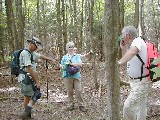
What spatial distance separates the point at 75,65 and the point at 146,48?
9.80ft

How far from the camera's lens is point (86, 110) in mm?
8180

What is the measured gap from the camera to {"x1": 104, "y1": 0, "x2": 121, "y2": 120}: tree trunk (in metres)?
4.41

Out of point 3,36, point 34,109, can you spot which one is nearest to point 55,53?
→ point 3,36

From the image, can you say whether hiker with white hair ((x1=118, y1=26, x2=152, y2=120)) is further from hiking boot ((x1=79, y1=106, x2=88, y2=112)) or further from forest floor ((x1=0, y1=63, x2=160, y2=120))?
hiking boot ((x1=79, y1=106, x2=88, y2=112))

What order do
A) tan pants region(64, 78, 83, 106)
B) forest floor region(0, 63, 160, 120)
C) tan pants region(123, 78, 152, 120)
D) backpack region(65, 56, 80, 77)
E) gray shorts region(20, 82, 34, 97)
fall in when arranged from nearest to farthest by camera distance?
tan pants region(123, 78, 152, 120) < gray shorts region(20, 82, 34, 97) < forest floor region(0, 63, 160, 120) < backpack region(65, 56, 80, 77) < tan pants region(64, 78, 83, 106)

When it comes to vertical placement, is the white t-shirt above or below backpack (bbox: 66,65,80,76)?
above

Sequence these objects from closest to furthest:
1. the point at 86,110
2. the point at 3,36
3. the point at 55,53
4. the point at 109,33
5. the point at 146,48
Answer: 1. the point at 109,33
2. the point at 146,48
3. the point at 86,110
4. the point at 3,36
5. the point at 55,53

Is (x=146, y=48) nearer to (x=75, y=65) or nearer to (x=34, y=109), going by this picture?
(x=75, y=65)

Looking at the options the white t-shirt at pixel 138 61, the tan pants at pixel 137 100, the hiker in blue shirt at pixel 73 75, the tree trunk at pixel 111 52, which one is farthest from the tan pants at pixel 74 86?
the tree trunk at pixel 111 52

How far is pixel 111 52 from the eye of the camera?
14.7 ft

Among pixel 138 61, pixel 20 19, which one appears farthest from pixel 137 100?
pixel 20 19

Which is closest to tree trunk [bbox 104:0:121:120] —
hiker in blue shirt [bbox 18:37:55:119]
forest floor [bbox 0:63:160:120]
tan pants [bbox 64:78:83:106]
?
forest floor [bbox 0:63:160:120]

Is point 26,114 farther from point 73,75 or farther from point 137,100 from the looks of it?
point 137,100

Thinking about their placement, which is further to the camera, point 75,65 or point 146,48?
point 75,65
